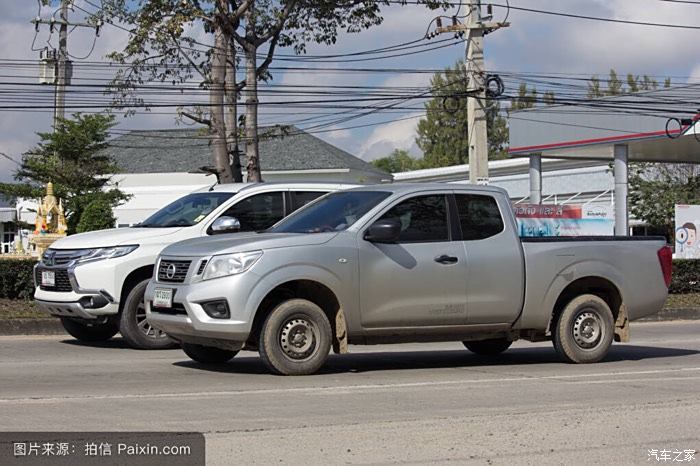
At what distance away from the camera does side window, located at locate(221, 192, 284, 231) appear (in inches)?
539

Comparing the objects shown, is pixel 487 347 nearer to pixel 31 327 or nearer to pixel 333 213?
pixel 333 213

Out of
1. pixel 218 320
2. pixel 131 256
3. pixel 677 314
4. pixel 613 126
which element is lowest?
pixel 677 314

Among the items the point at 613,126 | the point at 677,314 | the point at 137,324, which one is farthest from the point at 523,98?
the point at 137,324

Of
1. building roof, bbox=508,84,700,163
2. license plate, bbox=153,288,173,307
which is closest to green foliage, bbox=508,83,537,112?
building roof, bbox=508,84,700,163

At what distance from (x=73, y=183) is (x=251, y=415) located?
123 feet

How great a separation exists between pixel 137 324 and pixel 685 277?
16.5 m

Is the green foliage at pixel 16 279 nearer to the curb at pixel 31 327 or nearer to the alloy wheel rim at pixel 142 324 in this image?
the curb at pixel 31 327

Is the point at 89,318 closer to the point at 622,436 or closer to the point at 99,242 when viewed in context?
the point at 99,242

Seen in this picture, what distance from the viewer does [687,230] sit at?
28.6 m

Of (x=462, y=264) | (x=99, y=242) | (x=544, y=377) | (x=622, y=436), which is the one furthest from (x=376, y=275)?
(x=99, y=242)

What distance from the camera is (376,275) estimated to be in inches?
410

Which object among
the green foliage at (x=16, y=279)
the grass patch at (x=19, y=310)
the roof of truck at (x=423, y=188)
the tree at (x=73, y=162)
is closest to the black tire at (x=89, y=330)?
the grass patch at (x=19, y=310)

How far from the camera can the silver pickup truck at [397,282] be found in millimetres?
9953

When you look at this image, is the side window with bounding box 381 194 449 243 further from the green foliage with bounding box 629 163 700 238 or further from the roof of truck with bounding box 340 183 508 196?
the green foliage with bounding box 629 163 700 238
